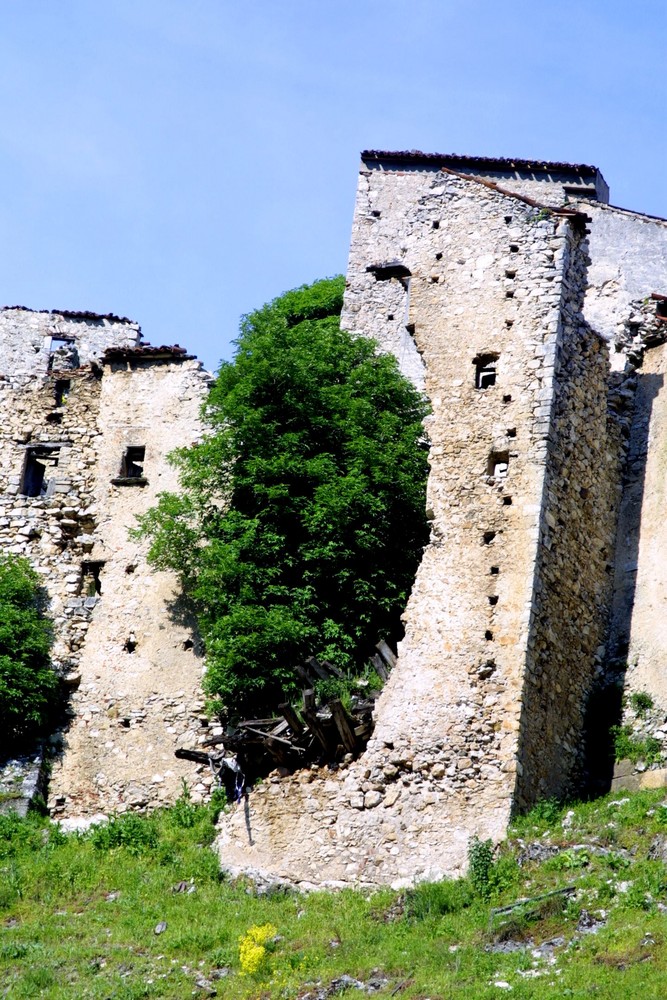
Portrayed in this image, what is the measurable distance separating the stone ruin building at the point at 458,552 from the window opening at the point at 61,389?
0.13 feet

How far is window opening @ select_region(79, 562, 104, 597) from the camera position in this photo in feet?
90.2

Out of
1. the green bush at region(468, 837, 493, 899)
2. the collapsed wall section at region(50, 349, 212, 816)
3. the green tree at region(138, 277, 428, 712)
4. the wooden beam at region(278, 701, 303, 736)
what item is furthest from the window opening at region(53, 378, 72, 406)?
the green bush at region(468, 837, 493, 899)

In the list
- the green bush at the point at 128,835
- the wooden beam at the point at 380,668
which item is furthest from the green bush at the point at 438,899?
the green bush at the point at 128,835

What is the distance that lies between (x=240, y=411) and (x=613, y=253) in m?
7.44

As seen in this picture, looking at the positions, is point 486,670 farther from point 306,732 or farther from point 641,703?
point 306,732

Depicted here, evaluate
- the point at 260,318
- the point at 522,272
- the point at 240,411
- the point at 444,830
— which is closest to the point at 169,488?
the point at 240,411

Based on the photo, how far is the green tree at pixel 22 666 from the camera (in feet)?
84.7

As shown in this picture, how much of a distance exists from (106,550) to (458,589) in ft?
22.6

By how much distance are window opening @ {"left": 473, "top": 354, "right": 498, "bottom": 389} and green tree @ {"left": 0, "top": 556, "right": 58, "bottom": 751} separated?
25.0ft

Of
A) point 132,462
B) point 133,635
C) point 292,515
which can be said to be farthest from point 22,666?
point 292,515

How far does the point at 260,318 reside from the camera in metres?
29.6

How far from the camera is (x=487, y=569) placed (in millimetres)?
23078

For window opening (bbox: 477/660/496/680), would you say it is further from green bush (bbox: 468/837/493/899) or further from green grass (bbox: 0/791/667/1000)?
green bush (bbox: 468/837/493/899)

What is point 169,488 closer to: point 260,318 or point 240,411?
point 240,411
